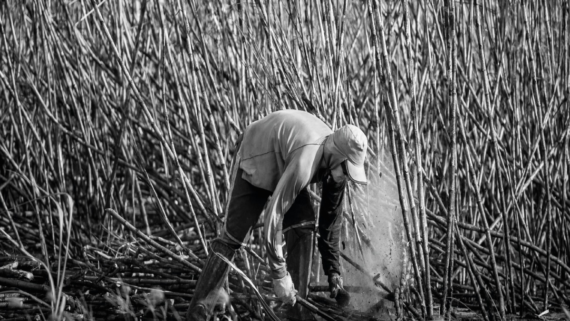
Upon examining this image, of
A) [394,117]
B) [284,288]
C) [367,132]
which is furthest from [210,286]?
[367,132]

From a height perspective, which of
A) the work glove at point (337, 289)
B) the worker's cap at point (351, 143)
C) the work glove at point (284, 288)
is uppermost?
the worker's cap at point (351, 143)

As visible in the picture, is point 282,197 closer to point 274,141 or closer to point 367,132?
point 274,141

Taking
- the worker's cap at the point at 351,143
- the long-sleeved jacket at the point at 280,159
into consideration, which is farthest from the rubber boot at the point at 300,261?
the worker's cap at the point at 351,143

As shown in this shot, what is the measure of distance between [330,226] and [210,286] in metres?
0.54

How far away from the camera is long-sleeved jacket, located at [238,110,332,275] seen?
102 inches

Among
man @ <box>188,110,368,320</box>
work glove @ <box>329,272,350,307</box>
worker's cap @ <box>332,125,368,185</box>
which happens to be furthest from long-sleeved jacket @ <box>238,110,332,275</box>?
work glove @ <box>329,272,350,307</box>

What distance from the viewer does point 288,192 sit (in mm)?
2594

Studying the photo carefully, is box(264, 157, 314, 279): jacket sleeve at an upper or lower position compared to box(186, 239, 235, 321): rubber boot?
upper

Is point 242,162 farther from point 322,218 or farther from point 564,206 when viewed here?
point 564,206

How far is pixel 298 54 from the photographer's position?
3.49m

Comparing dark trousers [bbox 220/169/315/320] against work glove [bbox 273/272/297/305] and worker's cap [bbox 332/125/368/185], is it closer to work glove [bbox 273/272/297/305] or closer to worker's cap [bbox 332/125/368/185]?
work glove [bbox 273/272/297/305]

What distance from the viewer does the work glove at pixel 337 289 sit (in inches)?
112

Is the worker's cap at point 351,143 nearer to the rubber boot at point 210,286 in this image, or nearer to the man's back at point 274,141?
the man's back at point 274,141

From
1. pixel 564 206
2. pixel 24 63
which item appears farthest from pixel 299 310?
pixel 24 63
